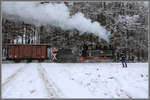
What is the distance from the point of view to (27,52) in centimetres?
2634

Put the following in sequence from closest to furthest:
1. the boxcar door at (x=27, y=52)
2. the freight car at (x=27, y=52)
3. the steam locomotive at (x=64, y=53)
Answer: the steam locomotive at (x=64, y=53) < the freight car at (x=27, y=52) < the boxcar door at (x=27, y=52)

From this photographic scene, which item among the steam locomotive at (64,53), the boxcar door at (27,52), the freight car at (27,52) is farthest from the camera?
the boxcar door at (27,52)

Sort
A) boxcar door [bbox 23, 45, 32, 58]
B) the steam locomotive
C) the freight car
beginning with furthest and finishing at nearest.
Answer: boxcar door [bbox 23, 45, 32, 58]
the freight car
the steam locomotive

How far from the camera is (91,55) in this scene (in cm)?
2553

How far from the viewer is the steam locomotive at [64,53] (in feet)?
83.7

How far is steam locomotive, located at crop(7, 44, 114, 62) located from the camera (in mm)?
25500

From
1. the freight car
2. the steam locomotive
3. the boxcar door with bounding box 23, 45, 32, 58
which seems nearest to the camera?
the steam locomotive

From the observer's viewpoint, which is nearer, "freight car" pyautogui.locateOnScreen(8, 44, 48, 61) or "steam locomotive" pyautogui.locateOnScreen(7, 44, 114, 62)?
"steam locomotive" pyautogui.locateOnScreen(7, 44, 114, 62)

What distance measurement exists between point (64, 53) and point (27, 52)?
536 centimetres

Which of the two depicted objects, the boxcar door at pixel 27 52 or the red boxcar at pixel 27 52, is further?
the boxcar door at pixel 27 52

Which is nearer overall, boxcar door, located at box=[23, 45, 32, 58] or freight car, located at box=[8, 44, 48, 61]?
freight car, located at box=[8, 44, 48, 61]

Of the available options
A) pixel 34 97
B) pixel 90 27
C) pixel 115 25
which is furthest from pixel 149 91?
pixel 115 25

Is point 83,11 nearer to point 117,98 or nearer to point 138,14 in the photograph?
point 138,14

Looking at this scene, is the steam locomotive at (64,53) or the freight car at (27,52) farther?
the freight car at (27,52)
